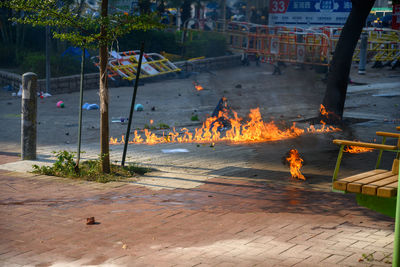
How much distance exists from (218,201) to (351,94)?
1475 centimetres

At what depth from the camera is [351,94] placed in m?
21.0

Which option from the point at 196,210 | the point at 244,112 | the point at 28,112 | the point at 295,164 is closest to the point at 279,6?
the point at 244,112

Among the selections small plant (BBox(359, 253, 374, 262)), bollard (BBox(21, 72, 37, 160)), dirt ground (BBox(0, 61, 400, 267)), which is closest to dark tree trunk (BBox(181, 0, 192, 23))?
dirt ground (BBox(0, 61, 400, 267))

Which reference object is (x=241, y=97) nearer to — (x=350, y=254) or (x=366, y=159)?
(x=366, y=159)

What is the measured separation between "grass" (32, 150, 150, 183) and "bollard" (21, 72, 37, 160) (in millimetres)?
760

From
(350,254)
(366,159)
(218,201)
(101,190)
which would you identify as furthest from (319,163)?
(350,254)

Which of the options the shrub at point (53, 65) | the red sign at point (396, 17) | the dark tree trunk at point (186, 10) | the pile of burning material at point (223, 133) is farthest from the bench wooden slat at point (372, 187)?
the dark tree trunk at point (186, 10)

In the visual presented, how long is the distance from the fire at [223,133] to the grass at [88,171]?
2921 mm

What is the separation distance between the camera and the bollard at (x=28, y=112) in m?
10.0

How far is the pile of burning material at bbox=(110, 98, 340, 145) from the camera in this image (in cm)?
1240

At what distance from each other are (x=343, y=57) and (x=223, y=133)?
3.72 metres

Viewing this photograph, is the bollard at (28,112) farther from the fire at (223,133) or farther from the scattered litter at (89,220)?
the scattered litter at (89,220)

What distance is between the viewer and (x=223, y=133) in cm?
1334

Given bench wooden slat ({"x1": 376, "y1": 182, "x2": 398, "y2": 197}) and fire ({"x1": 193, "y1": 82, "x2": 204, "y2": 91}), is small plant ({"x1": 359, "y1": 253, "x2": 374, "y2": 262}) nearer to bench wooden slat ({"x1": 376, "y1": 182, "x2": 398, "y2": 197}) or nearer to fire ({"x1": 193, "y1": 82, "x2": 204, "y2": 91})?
bench wooden slat ({"x1": 376, "y1": 182, "x2": 398, "y2": 197})
